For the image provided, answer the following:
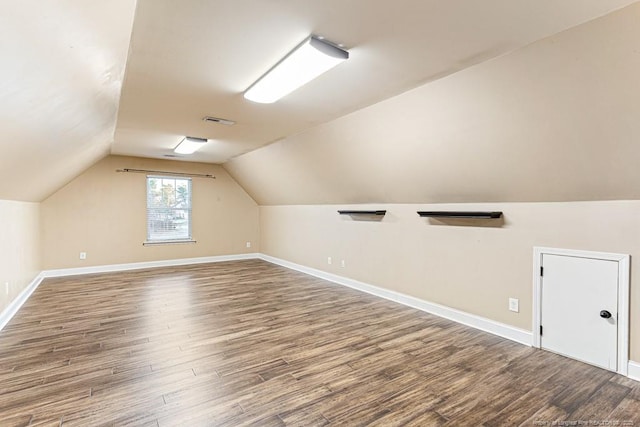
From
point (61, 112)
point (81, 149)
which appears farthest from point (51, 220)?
point (61, 112)

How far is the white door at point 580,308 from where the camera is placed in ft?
8.51

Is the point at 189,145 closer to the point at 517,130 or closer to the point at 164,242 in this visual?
the point at 164,242

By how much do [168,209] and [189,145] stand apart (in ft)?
8.45

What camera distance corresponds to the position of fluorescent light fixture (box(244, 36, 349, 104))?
2.08m

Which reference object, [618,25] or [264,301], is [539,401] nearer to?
[618,25]

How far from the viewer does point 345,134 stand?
151 inches

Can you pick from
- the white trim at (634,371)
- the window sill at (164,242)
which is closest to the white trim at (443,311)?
the white trim at (634,371)

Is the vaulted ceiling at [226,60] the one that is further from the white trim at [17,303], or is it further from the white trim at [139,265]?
the white trim at [139,265]

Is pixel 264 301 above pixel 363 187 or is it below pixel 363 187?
below

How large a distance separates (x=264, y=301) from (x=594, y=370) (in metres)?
3.52

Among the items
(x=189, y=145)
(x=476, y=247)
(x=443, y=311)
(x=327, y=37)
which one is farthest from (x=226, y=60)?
(x=443, y=311)

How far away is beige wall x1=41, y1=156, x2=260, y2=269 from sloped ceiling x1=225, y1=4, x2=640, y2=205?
396 centimetres

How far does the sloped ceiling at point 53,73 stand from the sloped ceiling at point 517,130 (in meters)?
2.21

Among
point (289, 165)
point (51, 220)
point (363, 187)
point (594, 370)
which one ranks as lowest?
point (594, 370)
